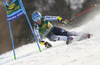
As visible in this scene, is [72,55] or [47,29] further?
[47,29]

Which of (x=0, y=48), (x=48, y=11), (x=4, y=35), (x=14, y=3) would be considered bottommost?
(x=0, y=48)

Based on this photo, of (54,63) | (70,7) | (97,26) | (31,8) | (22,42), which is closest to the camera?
(54,63)

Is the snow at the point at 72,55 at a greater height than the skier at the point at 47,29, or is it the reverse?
the skier at the point at 47,29

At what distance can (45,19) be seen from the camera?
5164 mm

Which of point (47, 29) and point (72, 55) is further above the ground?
point (47, 29)

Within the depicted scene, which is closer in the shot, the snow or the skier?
the snow

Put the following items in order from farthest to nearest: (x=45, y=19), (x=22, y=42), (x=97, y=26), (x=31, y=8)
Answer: (x=22, y=42)
(x=31, y=8)
(x=97, y=26)
(x=45, y=19)

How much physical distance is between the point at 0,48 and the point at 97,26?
77.1ft

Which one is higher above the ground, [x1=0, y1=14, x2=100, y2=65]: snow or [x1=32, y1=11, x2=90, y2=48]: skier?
[x1=32, y1=11, x2=90, y2=48]: skier

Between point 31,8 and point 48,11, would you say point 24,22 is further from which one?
point 48,11

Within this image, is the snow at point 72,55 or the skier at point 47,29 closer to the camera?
the snow at point 72,55

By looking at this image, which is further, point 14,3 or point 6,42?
point 6,42

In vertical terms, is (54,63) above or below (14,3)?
below

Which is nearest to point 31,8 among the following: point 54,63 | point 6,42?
point 6,42
